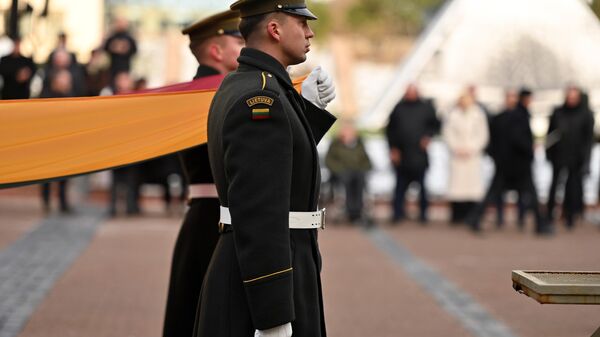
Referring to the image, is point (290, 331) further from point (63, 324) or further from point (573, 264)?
point (573, 264)

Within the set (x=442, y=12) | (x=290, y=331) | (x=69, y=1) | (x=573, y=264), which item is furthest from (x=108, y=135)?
(x=69, y=1)

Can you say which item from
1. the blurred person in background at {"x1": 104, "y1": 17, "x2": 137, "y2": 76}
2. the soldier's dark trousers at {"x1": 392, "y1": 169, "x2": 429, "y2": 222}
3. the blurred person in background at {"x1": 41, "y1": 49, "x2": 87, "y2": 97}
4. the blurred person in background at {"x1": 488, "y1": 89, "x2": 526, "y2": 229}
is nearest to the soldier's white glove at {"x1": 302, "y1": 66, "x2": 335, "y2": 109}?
the blurred person in background at {"x1": 488, "y1": 89, "x2": 526, "y2": 229}

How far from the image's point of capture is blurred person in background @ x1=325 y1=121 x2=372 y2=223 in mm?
17297

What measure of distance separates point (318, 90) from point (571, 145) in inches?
521

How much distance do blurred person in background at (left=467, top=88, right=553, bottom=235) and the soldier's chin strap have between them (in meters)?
10.8

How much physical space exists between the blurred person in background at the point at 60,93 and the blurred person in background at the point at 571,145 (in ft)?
20.4

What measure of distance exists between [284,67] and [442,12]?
114 feet

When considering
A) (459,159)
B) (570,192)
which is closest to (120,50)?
(459,159)

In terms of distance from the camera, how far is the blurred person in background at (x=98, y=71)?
840 inches

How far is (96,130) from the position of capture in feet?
18.9

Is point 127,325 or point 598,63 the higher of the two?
point 598,63

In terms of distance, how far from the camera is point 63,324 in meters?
8.62

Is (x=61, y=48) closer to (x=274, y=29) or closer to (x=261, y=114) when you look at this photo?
(x=274, y=29)

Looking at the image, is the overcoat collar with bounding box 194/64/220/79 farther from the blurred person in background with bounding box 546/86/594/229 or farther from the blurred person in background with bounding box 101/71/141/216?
the blurred person in background with bounding box 546/86/594/229
